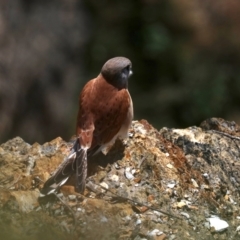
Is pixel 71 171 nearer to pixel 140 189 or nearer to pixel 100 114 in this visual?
pixel 140 189

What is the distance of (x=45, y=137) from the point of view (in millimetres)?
9680

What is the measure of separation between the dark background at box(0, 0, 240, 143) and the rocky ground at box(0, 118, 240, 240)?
3656mm

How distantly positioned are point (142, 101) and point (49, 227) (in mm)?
6882

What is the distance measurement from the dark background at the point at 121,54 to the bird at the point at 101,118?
10.4 feet

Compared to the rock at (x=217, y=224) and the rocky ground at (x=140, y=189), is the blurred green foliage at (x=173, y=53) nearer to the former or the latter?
the rocky ground at (x=140, y=189)

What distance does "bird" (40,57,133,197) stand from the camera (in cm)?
515

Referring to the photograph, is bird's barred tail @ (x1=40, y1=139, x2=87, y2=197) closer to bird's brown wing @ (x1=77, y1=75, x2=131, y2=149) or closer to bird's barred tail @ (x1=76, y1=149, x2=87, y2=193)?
bird's barred tail @ (x1=76, y1=149, x2=87, y2=193)

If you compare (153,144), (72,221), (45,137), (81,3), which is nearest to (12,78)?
(45,137)

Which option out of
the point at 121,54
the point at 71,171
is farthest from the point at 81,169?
A: the point at 121,54

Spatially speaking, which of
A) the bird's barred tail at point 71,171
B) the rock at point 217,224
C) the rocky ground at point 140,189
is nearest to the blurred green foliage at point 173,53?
the rocky ground at point 140,189

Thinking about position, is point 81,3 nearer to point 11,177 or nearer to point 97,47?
point 97,47

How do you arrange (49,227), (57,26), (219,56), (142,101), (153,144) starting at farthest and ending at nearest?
(219,56)
(142,101)
(57,26)
(153,144)
(49,227)

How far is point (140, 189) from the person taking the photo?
4867 mm

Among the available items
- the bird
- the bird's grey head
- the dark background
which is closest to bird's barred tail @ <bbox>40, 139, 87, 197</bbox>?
the bird
